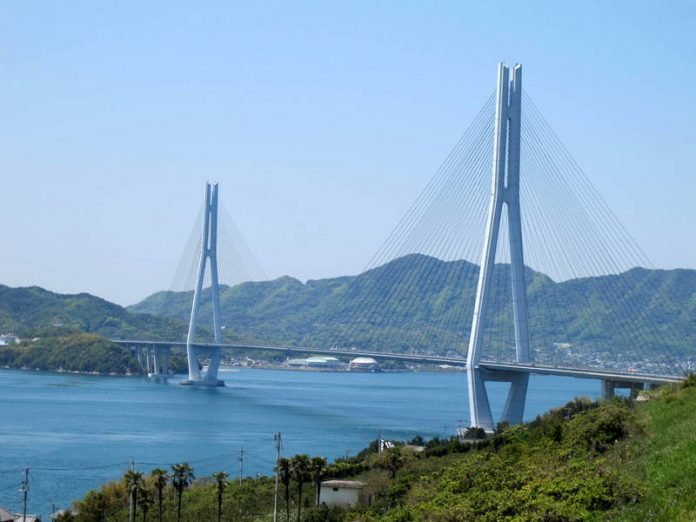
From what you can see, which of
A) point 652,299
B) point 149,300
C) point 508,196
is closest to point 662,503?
point 508,196

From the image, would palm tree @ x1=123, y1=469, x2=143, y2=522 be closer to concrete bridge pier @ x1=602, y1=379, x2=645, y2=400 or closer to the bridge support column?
the bridge support column

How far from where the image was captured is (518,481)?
12617 millimetres

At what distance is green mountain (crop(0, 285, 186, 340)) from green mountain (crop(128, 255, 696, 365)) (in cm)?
801

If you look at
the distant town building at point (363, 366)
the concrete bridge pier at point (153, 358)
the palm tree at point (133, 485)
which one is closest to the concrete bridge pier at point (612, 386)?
the palm tree at point (133, 485)

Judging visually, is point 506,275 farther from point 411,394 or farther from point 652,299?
point 411,394

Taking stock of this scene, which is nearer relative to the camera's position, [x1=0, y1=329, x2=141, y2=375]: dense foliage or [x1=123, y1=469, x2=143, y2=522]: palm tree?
[x1=123, y1=469, x2=143, y2=522]: palm tree

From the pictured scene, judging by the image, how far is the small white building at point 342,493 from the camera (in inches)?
701

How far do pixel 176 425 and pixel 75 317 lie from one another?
216 ft

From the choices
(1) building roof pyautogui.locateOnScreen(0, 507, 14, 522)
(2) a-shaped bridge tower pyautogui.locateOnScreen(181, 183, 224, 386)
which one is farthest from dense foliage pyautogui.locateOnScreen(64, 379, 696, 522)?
(2) a-shaped bridge tower pyautogui.locateOnScreen(181, 183, 224, 386)

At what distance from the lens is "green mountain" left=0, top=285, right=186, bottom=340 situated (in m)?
97.0

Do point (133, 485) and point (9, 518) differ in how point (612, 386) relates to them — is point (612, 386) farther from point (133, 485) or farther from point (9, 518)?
point (9, 518)

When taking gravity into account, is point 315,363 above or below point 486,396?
above

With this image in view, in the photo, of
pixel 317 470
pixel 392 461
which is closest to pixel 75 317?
pixel 392 461

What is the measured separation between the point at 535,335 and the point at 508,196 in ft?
190
